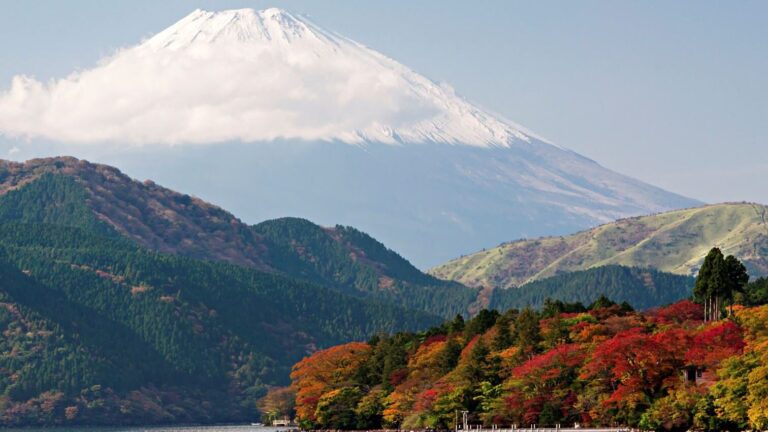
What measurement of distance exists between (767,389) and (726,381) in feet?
20.8

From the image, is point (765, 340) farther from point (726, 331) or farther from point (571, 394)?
point (571, 394)

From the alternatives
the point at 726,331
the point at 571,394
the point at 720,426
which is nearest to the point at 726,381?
the point at 720,426

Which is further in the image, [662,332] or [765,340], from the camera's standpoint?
[662,332]

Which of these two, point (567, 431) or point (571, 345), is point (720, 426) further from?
point (571, 345)

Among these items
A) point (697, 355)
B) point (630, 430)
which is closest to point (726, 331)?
point (697, 355)

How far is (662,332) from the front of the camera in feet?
630

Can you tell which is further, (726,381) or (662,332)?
(662,332)

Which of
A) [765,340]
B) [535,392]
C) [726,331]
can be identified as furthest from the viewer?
[535,392]

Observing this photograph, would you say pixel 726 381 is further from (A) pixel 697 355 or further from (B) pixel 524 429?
(B) pixel 524 429

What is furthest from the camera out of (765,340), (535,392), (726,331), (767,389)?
(535,392)

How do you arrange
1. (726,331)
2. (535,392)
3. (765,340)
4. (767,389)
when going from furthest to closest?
(535,392), (726,331), (765,340), (767,389)

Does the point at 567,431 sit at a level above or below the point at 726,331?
below

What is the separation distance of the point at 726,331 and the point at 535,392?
2643cm

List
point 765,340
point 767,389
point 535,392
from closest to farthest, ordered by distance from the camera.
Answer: point 767,389 < point 765,340 < point 535,392
